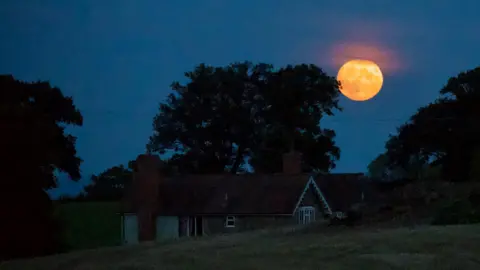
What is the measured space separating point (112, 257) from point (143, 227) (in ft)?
105

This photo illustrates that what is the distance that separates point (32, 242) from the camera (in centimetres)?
2734

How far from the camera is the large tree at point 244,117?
62500mm

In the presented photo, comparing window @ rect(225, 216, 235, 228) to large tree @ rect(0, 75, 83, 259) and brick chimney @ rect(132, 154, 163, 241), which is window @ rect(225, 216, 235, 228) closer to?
brick chimney @ rect(132, 154, 163, 241)

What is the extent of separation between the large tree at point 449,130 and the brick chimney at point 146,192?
19.2 m

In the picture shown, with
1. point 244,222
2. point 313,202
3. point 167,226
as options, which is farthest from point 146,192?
point 313,202

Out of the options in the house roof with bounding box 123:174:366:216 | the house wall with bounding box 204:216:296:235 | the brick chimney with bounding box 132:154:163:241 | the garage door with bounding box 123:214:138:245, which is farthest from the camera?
the garage door with bounding box 123:214:138:245

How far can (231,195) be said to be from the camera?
48406 millimetres

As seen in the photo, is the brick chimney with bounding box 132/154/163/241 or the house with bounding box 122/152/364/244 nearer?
the house with bounding box 122/152/364/244

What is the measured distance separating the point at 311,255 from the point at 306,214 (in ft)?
106

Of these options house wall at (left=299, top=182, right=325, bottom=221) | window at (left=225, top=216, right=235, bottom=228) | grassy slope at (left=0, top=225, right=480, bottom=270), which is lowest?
grassy slope at (left=0, top=225, right=480, bottom=270)

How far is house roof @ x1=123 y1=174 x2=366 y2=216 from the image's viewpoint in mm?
46562

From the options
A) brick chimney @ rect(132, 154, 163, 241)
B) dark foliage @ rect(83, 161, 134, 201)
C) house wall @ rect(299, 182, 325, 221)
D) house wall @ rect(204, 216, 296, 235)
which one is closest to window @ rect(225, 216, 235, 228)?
house wall @ rect(204, 216, 296, 235)

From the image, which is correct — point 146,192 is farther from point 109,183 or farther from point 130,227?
point 109,183

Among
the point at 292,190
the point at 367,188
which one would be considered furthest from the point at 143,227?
the point at 367,188
